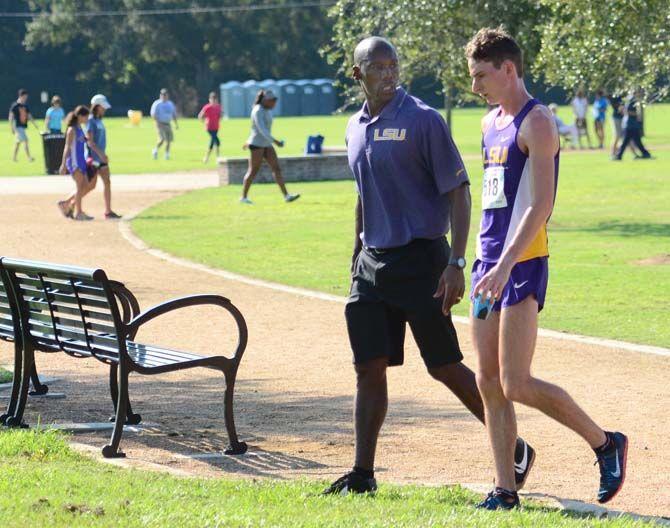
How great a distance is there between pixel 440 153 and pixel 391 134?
0.21 meters

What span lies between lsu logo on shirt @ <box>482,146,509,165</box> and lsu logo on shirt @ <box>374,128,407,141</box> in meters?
0.41

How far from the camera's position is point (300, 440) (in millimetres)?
6836

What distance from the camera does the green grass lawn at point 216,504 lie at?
4.66 meters

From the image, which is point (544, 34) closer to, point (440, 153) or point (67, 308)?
point (67, 308)

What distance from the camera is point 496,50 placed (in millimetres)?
5008

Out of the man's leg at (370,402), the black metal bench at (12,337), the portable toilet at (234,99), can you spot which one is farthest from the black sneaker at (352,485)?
the portable toilet at (234,99)

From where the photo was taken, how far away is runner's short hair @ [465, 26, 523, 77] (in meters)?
5.01

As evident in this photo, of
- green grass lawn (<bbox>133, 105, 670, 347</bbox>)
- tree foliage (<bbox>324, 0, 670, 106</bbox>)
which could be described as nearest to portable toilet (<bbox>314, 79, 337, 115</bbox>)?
green grass lawn (<bbox>133, 105, 670, 347</bbox>)

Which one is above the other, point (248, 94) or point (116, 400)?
point (248, 94)

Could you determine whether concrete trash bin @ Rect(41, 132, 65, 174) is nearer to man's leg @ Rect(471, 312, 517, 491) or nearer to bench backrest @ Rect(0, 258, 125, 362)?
bench backrest @ Rect(0, 258, 125, 362)

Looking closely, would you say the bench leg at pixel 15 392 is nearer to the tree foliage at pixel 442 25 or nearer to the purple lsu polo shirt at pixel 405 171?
the purple lsu polo shirt at pixel 405 171

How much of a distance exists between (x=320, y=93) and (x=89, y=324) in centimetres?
7623

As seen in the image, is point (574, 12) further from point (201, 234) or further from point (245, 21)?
point (245, 21)

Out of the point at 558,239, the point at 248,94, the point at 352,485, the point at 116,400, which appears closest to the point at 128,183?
the point at 558,239
